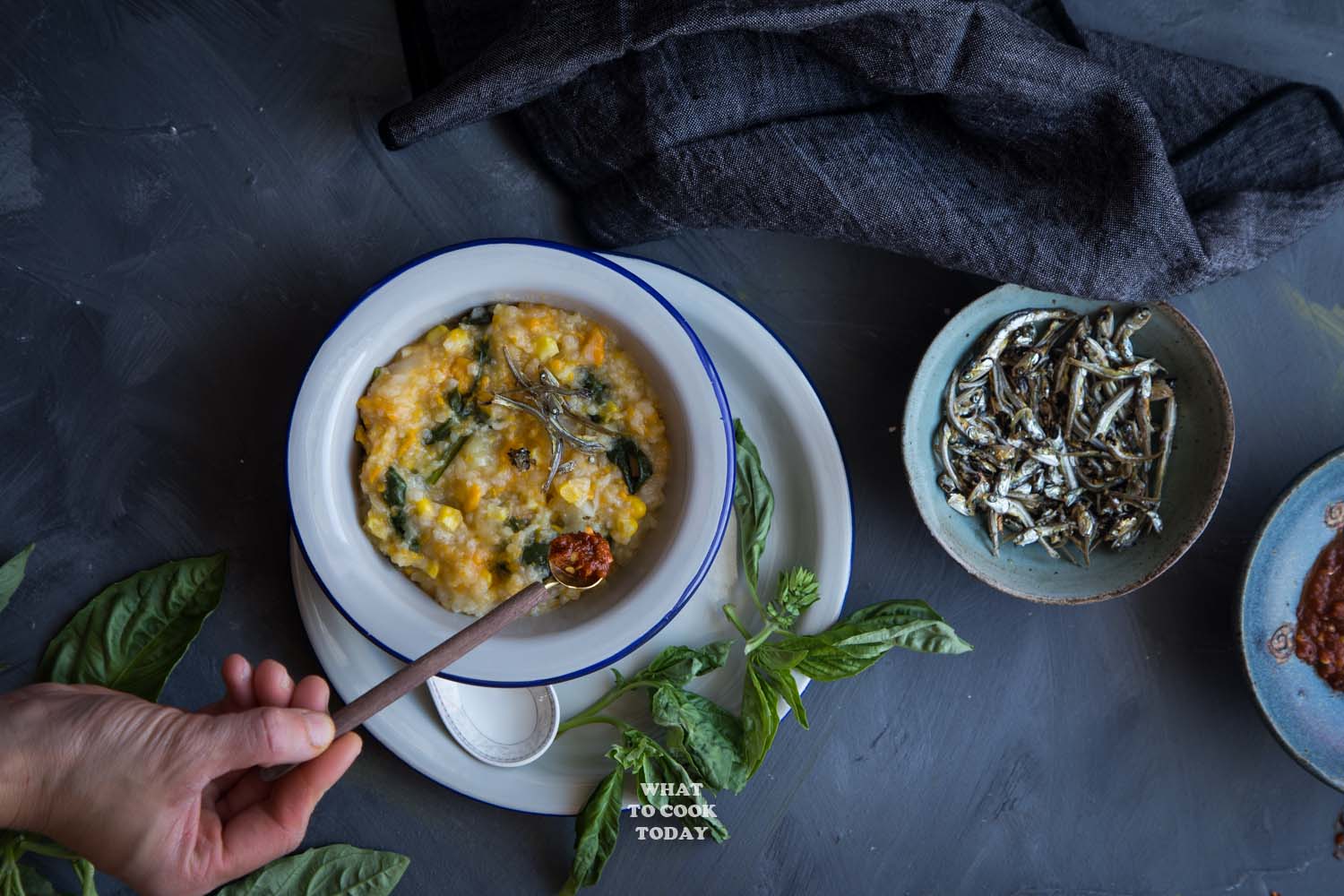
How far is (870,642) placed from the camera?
2268 mm

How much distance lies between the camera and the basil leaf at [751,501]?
Answer: 2.33 m

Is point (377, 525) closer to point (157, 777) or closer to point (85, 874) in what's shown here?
point (157, 777)

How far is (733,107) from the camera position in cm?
222

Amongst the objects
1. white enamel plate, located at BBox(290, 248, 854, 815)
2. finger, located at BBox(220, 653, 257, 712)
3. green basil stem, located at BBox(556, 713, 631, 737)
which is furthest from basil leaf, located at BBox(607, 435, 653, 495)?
finger, located at BBox(220, 653, 257, 712)

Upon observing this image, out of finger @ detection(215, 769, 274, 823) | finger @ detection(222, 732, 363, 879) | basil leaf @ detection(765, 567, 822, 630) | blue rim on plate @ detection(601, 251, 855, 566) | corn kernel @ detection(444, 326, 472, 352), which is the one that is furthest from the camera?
blue rim on plate @ detection(601, 251, 855, 566)

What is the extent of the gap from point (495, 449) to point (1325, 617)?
199 centimetres

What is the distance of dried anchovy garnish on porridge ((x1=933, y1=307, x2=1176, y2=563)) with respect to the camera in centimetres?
238

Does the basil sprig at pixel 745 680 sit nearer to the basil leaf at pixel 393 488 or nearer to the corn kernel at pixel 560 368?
the corn kernel at pixel 560 368

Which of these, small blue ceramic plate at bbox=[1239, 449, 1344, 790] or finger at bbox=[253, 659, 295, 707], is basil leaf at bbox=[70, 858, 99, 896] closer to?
finger at bbox=[253, 659, 295, 707]

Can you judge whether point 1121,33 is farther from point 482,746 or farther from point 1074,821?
point 482,746

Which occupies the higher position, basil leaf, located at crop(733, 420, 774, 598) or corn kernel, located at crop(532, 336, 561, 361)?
corn kernel, located at crop(532, 336, 561, 361)

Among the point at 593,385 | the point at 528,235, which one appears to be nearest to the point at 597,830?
the point at 593,385

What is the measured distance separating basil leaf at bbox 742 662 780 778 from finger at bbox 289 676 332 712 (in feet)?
2.93

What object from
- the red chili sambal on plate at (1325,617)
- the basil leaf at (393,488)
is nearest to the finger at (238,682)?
the basil leaf at (393,488)
